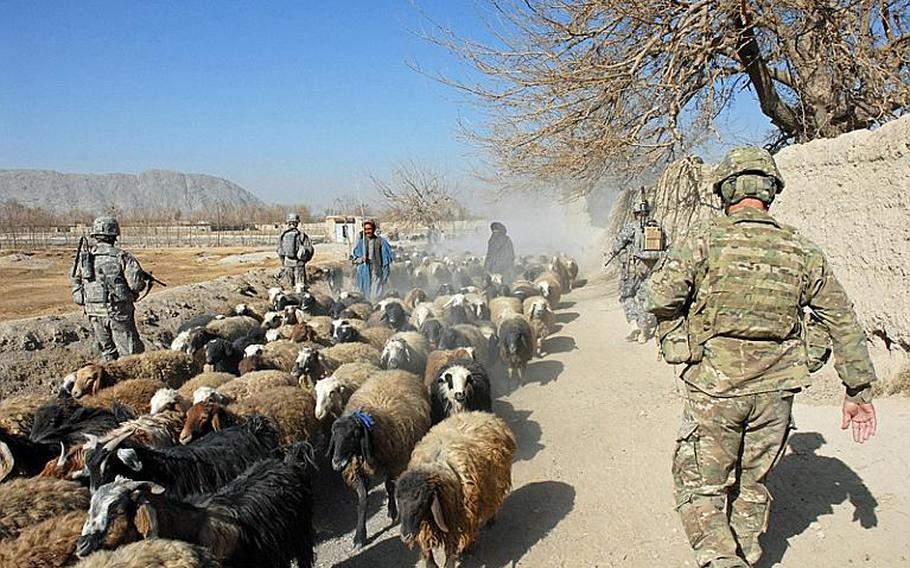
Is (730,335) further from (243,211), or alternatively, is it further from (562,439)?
(243,211)

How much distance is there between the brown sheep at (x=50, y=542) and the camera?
9.01ft

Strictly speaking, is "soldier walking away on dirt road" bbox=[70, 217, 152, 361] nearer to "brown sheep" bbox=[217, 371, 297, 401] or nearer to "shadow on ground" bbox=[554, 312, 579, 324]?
"brown sheep" bbox=[217, 371, 297, 401]

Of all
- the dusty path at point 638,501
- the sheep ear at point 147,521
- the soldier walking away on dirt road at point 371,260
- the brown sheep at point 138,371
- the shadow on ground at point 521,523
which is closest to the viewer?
the sheep ear at point 147,521


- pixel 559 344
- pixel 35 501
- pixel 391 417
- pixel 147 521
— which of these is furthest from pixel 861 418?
pixel 559 344

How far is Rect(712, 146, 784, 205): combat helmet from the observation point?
2984 millimetres

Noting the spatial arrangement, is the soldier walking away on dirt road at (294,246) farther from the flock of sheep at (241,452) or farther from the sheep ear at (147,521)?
the sheep ear at (147,521)

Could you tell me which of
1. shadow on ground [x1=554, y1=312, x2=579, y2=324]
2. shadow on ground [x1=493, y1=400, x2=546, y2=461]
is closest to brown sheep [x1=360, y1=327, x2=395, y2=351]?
shadow on ground [x1=493, y1=400, x2=546, y2=461]

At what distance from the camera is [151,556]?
2502 millimetres

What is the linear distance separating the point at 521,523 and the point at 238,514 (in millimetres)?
2094

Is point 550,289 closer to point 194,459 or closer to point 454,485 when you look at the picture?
point 454,485

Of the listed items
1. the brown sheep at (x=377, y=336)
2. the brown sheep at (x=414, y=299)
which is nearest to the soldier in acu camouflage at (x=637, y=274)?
the brown sheep at (x=377, y=336)

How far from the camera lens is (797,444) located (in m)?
4.79

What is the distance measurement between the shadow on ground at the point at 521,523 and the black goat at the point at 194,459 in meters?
1.76

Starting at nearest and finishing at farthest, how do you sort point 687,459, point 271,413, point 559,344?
point 687,459 < point 271,413 < point 559,344
